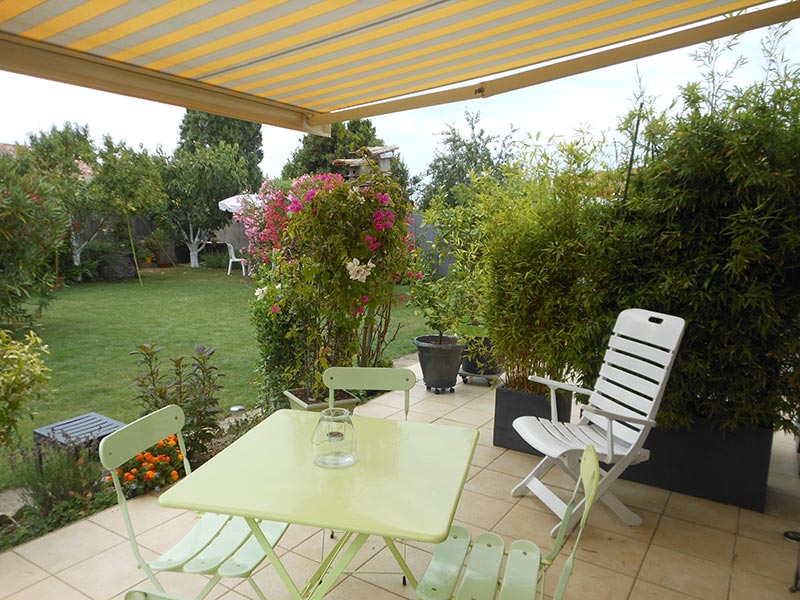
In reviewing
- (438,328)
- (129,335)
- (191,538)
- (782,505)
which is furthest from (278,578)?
(129,335)

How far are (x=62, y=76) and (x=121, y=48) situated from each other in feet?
1.03

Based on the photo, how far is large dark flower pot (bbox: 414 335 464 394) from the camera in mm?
5625

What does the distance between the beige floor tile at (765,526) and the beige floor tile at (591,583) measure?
1061mm

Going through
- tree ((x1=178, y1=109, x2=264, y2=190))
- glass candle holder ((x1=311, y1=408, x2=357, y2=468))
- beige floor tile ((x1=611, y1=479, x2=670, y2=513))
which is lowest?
beige floor tile ((x1=611, y1=479, x2=670, y2=513))

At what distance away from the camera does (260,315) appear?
444 cm

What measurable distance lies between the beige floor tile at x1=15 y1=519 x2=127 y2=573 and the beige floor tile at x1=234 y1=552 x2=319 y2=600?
0.85 meters

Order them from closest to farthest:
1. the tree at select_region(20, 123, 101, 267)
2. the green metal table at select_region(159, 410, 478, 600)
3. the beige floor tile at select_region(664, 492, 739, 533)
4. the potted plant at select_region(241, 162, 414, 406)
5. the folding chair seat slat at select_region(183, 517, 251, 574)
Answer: the green metal table at select_region(159, 410, 478, 600), the folding chair seat slat at select_region(183, 517, 251, 574), the beige floor tile at select_region(664, 492, 739, 533), the potted plant at select_region(241, 162, 414, 406), the tree at select_region(20, 123, 101, 267)

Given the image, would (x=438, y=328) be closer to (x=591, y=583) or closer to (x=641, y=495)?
(x=641, y=495)

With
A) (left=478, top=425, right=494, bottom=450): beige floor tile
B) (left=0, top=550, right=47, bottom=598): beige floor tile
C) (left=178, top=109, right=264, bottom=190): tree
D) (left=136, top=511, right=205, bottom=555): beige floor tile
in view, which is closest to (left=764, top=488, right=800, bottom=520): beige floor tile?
(left=478, top=425, right=494, bottom=450): beige floor tile

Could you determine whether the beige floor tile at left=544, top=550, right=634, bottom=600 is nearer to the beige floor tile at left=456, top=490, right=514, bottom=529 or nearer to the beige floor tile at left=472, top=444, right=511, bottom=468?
the beige floor tile at left=456, top=490, right=514, bottom=529

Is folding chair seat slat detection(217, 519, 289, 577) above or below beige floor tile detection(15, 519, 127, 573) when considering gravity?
above

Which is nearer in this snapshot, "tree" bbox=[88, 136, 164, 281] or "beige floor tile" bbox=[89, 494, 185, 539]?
"beige floor tile" bbox=[89, 494, 185, 539]

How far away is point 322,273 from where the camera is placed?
3988 mm

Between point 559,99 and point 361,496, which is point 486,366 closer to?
point 361,496
